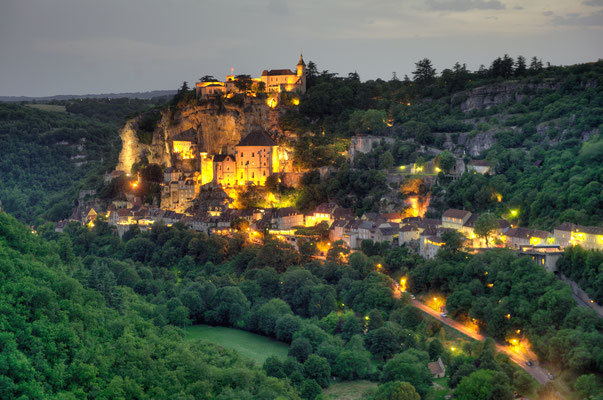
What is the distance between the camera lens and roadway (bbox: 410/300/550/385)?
34.5 m

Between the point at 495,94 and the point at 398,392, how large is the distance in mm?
44830

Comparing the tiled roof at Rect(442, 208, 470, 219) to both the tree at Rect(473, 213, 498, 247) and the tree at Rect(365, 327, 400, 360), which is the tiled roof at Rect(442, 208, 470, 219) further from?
the tree at Rect(365, 327, 400, 360)

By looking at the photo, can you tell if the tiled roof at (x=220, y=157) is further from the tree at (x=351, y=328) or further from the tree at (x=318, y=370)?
the tree at (x=318, y=370)

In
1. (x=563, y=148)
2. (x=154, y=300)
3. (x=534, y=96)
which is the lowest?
(x=154, y=300)

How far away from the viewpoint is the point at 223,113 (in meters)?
71.6

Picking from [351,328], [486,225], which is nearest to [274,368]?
[351,328]

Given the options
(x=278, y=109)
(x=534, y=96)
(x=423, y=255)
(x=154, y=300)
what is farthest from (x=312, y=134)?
(x=154, y=300)

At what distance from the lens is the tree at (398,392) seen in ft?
98.8

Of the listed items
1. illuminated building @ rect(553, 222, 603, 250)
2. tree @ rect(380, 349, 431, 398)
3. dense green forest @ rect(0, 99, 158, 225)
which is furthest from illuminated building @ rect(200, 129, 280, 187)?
tree @ rect(380, 349, 431, 398)

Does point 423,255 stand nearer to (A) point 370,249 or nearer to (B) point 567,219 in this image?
(A) point 370,249

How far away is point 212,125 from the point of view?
71750 millimetres

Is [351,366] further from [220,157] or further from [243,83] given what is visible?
[243,83]

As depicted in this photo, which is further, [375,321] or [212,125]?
[212,125]

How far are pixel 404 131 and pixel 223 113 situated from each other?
18796 millimetres
